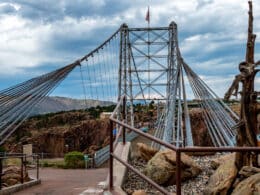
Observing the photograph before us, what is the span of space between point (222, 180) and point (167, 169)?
511 mm

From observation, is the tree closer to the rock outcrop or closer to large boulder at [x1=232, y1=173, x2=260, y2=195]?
large boulder at [x1=232, y1=173, x2=260, y2=195]

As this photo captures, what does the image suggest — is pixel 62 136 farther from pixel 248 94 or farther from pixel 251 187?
pixel 251 187

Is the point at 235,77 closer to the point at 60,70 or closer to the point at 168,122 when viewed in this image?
the point at 60,70

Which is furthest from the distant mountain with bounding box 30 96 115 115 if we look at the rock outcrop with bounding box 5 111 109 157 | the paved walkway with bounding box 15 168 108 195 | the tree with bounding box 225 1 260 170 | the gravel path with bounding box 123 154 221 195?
the tree with bounding box 225 1 260 170

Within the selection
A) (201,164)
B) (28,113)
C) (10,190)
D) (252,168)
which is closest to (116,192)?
(252,168)

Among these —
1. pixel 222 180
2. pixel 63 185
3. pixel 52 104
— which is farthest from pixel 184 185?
pixel 52 104

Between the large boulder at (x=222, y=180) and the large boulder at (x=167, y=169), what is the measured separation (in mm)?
338

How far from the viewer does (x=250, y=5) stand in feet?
14.9

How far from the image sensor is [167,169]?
4176mm

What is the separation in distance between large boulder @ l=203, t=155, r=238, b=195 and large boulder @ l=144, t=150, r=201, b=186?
338mm

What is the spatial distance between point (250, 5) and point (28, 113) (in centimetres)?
254

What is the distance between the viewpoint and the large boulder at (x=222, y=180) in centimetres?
381

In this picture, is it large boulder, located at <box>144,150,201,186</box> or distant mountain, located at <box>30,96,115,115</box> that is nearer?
large boulder, located at <box>144,150,201,186</box>

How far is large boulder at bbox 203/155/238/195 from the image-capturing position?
12.5 ft
